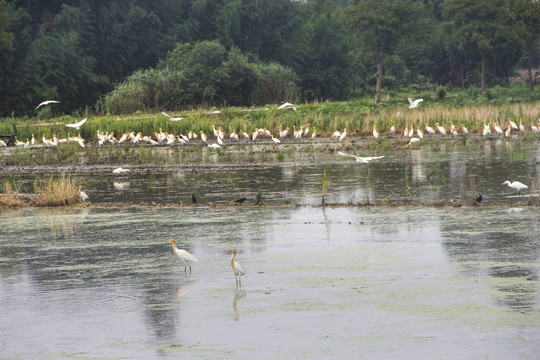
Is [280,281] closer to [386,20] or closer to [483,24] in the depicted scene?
[386,20]

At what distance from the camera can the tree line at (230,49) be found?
57406 millimetres

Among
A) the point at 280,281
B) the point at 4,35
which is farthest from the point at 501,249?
the point at 4,35

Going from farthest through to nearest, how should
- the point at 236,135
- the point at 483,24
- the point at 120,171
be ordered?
the point at 483,24
the point at 236,135
the point at 120,171

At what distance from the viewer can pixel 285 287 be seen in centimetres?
1036

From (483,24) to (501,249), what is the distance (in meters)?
55.9

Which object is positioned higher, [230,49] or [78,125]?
[230,49]

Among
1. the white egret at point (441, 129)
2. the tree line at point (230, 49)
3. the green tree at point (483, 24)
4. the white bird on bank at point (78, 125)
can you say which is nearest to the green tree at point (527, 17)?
the tree line at point (230, 49)

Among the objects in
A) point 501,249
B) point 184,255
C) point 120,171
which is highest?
point 120,171

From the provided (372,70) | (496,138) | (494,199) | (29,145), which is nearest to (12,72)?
(29,145)

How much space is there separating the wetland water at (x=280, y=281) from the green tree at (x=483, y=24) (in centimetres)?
4852

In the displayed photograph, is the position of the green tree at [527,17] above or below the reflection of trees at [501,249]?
above

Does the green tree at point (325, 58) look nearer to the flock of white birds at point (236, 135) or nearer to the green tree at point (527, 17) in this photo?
the green tree at point (527, 17)

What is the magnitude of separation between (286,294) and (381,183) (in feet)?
36.7

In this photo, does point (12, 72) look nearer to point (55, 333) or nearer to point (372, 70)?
point (372, 70)
